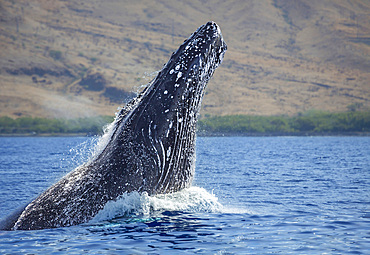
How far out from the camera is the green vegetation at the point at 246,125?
148750 mm

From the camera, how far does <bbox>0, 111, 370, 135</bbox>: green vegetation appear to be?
149 meters

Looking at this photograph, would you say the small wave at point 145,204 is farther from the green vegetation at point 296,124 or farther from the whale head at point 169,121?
the green vegetation at point 296,124

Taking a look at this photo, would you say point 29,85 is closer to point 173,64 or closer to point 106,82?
point 106,82

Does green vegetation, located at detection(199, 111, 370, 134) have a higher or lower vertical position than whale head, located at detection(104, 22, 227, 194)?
higher

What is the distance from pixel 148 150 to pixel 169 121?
1.68 ft

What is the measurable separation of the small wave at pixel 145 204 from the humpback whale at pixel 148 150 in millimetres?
115

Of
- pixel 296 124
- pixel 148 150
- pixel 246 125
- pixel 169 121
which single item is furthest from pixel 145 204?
pixel 296 124

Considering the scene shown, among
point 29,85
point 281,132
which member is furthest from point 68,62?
point 281,132

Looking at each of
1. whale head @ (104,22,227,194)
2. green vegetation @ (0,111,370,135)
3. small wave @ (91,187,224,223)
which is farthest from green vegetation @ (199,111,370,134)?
whale head @ (104,22,227,194)

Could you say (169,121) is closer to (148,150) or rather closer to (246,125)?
(148,150)

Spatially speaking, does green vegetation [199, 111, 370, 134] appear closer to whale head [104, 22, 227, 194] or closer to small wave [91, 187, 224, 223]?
small wave [91, 187, 224, 223]

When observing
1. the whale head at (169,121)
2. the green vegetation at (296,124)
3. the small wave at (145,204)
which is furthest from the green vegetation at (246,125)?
the whale head at (169,121)

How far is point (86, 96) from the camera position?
177000 millimetres

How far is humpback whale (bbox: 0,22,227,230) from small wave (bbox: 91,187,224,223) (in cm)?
11
